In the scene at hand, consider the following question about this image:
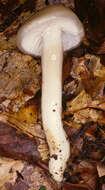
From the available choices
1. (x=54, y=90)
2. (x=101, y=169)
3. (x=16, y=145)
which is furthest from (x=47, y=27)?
(x=101, y=169)

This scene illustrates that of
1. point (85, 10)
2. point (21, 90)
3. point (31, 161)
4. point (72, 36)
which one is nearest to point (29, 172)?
point (31, 161)

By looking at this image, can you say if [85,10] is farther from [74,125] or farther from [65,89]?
[74,125]

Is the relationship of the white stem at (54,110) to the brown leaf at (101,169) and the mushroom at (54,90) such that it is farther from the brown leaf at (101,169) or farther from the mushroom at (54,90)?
the brown leaf at (101,169)

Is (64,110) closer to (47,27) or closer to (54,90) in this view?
(54,90)

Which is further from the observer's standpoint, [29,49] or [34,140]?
[29,49]

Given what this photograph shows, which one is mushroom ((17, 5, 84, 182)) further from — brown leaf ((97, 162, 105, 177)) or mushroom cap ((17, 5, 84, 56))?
brown leaf ((97, 162, 105, 177))
